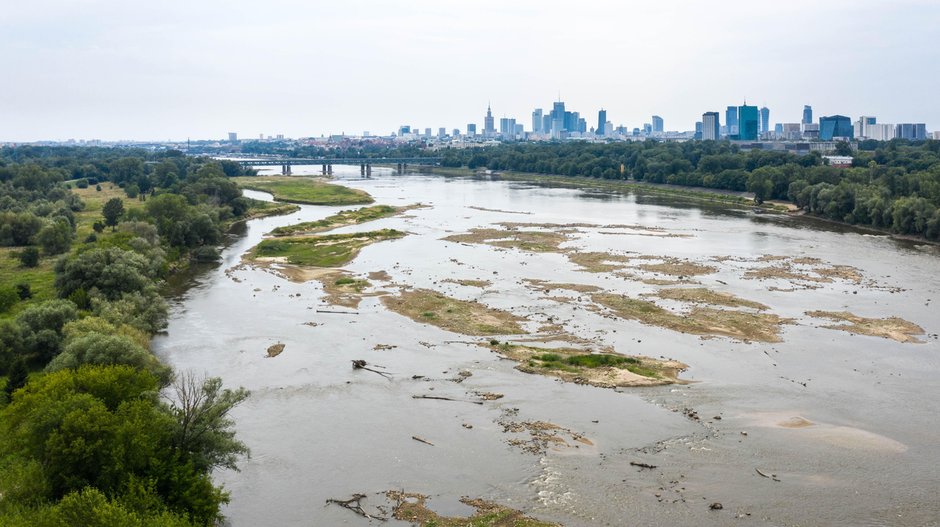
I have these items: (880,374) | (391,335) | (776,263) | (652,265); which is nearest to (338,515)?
(391,335)

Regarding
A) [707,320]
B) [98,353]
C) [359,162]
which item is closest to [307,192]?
[359,162]

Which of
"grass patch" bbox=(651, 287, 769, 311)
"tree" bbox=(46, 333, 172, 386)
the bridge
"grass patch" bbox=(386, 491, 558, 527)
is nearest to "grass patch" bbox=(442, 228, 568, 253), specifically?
"grass patch" bbox=(651, 287, 769, 311)

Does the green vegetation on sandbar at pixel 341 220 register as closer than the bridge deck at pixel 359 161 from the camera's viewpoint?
Yes

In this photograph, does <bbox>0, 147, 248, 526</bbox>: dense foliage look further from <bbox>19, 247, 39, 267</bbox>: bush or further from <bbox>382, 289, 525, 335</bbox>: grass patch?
<bbox>382, 289, 525, 335</bbox>: grass patch

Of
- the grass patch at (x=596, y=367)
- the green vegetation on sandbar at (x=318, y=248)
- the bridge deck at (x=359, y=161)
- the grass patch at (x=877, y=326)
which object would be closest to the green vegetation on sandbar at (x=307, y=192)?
the bridge deck at (x=359, y=161)

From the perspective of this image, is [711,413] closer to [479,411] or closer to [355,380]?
[479,411]

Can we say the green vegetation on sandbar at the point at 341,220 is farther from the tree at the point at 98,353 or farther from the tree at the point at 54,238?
the tree at the point at 98,353
